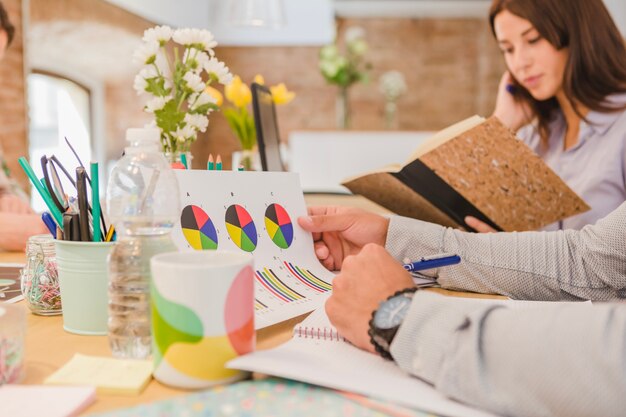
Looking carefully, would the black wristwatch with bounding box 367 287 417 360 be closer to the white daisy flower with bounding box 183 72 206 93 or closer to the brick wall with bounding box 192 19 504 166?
the white daisy flower with bounding box 183 72 206 93

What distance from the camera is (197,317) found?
17.7 inches

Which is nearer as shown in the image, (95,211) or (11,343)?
(11,343)

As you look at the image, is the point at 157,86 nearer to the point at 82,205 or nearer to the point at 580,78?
the point at 82,205

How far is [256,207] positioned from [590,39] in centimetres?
110

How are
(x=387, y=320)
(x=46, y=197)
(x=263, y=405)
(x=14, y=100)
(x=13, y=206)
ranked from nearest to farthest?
(x=263, y=405) → (x=387, y=320) → (x=46, y=197) → (x=13, y=206) → (x=14, y=100)

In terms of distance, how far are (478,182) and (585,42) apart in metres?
0.62

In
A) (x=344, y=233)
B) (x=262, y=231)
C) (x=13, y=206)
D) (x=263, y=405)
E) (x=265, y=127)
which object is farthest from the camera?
(x=265, y=127)

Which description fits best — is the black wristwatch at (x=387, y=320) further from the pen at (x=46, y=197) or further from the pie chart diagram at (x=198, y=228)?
the pen at (x=46, y=197)

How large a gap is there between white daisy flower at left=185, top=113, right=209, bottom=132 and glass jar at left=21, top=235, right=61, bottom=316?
16.1 inches

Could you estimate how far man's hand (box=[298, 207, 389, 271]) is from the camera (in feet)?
2.92

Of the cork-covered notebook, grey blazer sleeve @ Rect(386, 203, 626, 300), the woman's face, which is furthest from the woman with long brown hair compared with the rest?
grey blazer sleeve @ Rect(386, 203, 626, 300)

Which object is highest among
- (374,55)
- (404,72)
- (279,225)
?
(374,55)

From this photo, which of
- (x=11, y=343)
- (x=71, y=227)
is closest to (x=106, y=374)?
(x=11, y=343)

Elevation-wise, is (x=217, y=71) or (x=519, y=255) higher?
(x=217, y=71)
